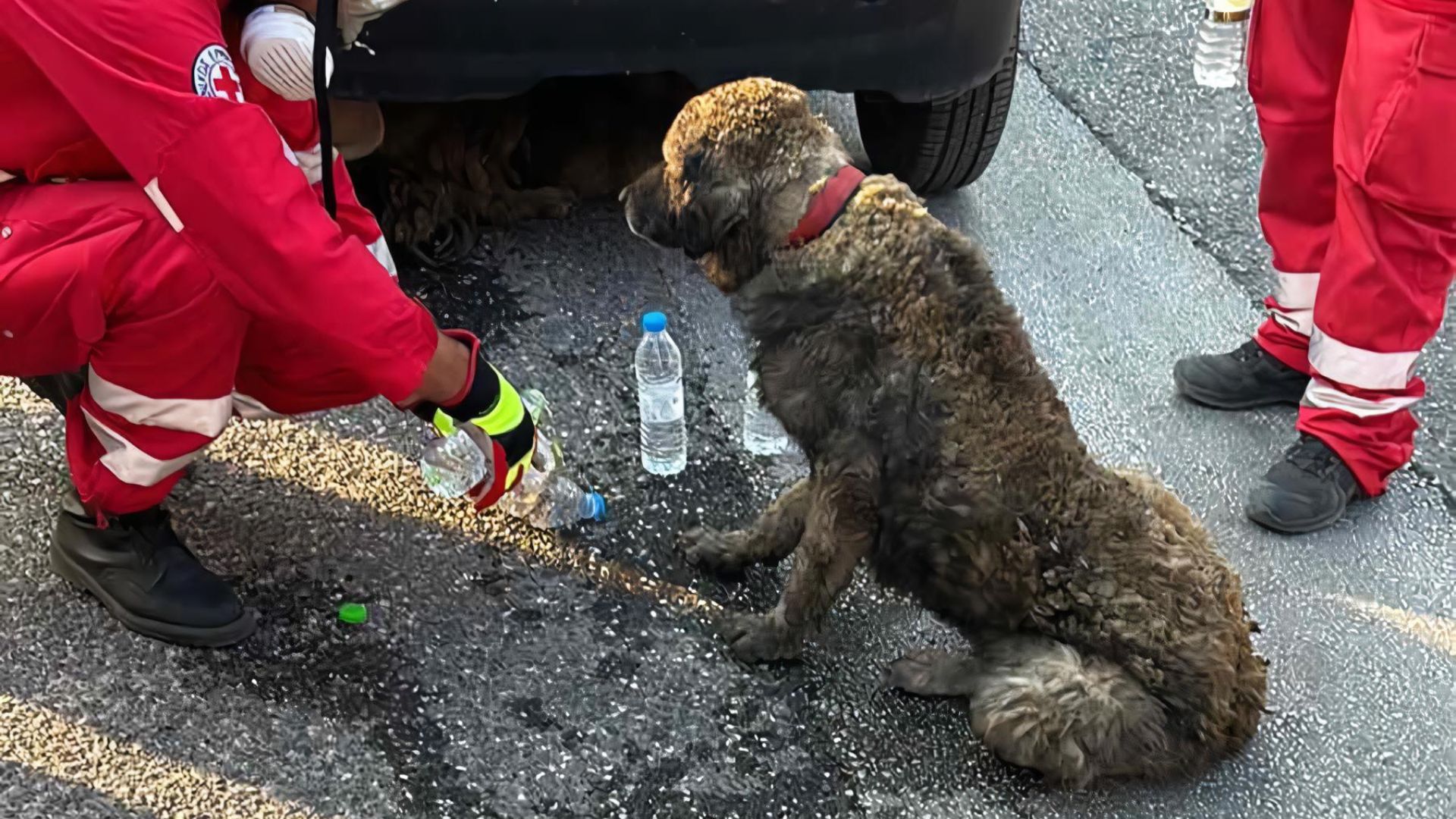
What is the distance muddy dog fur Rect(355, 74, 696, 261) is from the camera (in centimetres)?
382

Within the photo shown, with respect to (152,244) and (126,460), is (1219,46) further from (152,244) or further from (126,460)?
(126,460)

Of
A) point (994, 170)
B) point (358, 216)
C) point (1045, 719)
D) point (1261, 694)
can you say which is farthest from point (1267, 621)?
point (358, 216)

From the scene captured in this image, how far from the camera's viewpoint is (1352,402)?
331cm

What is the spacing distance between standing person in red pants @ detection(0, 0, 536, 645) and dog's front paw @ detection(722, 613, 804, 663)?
25.9 inches

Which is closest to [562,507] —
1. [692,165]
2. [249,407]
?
[249,407]

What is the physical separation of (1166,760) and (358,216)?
2.26 meters

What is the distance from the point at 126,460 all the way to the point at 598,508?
1.11 m

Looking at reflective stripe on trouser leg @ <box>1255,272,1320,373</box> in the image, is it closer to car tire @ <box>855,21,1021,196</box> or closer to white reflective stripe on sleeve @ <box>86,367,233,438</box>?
car tire @ <box>855,21,1021,196</box>

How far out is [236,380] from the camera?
9.53 feet

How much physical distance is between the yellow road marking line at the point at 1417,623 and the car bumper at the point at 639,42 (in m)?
1.82

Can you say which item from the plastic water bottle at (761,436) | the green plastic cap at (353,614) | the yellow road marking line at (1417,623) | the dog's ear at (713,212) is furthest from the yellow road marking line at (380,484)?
the yellow road marking line at (1417,623)

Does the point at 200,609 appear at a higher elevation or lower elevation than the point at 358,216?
lower

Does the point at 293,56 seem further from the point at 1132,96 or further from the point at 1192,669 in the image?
the point at 1132,96

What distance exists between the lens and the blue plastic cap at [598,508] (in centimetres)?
321
